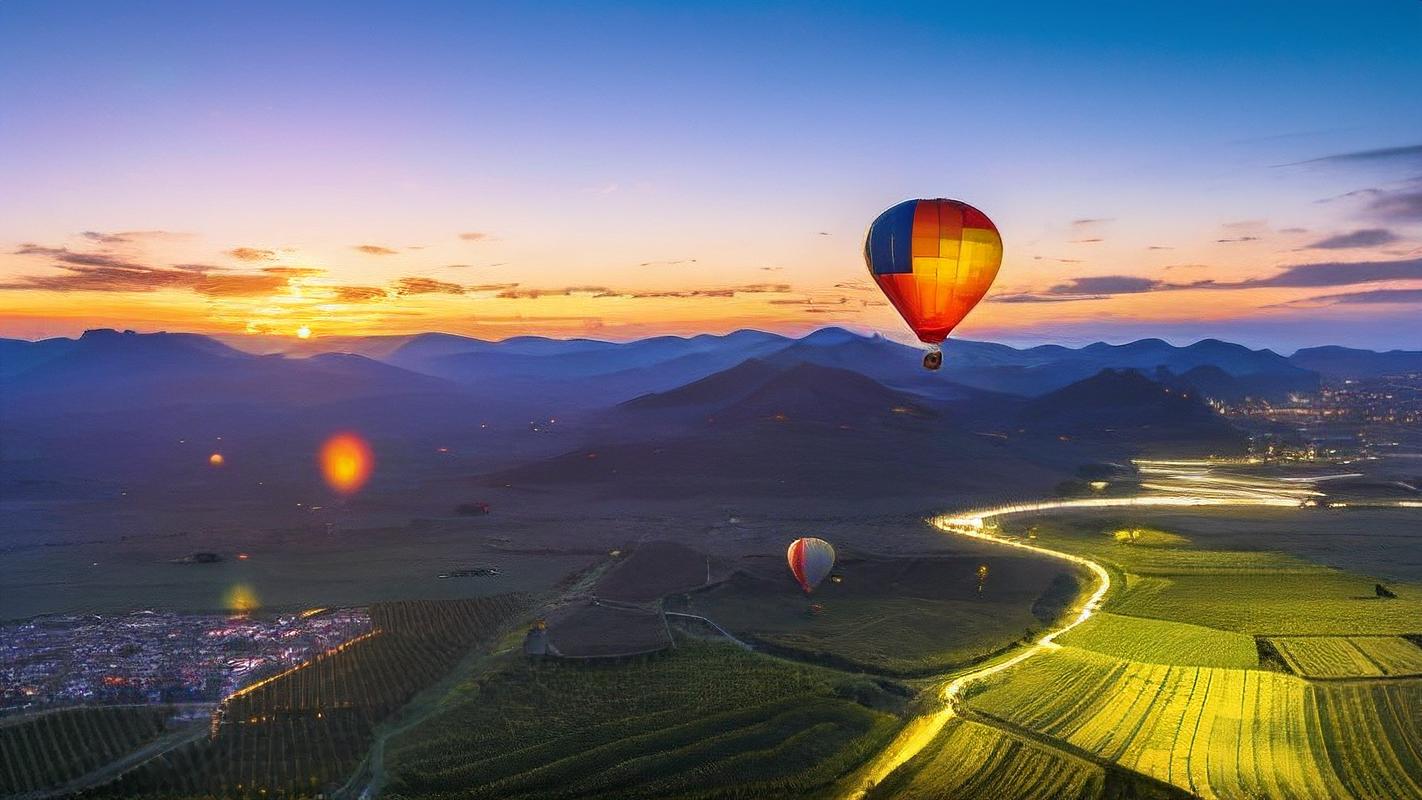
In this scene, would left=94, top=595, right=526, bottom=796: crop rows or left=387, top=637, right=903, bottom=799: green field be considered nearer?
left=387, top=637, right=903, bottom=799: green field

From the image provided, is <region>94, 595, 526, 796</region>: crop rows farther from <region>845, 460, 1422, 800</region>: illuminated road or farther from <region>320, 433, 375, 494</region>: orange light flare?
<region>320, 433, 375, 494</region>: orange light flare

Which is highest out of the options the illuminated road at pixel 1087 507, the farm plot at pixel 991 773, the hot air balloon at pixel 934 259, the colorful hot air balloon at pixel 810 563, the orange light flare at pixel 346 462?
the hot air balloon at pixel 934 259

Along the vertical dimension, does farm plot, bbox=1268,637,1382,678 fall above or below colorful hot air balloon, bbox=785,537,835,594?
below

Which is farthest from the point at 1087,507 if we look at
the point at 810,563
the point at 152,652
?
the point at 152,652

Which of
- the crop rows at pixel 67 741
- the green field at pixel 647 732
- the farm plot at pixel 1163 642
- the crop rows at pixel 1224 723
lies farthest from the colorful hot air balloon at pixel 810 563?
the crop rows at pixel 67 741

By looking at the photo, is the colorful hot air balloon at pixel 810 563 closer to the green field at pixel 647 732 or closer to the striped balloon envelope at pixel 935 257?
the green field at pixel 647 732

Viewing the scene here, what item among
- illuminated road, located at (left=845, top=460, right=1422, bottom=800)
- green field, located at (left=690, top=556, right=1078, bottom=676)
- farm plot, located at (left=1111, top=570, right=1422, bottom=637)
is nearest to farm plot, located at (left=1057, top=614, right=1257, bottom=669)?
illuminated road, located at (left=845, top=460, right=1422, bottom=800)
